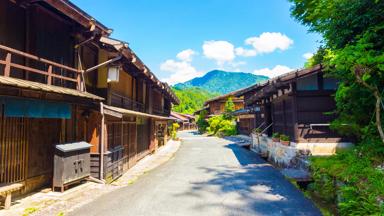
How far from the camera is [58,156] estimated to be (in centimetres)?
799

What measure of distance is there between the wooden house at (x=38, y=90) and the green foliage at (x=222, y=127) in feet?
101

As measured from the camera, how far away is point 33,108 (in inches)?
276

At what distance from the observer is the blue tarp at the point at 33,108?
20.9 feet

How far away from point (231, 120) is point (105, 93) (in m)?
31.6

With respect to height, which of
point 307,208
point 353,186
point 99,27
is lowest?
point 307,208

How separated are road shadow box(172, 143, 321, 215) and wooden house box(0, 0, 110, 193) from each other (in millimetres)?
4800

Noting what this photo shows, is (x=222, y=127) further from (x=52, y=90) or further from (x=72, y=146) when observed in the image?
(x=52, y=90)

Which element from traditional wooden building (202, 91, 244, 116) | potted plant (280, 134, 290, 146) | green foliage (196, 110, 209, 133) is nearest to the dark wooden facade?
potted plant (280, 134, 290, 146)

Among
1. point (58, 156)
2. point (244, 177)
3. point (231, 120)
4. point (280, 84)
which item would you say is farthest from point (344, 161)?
point (231, 120)

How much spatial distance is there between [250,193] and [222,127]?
32757 mm

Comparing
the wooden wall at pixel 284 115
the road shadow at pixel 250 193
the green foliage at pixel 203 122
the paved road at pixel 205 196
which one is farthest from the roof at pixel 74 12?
the green foliage at pixel 203 122

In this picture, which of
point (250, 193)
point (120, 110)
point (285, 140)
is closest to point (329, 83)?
point (285, 140)

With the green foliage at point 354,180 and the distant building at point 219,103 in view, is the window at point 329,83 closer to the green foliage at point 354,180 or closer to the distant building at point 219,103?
the green foliage at point 354,180

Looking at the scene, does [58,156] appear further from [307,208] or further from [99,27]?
[307,208]
